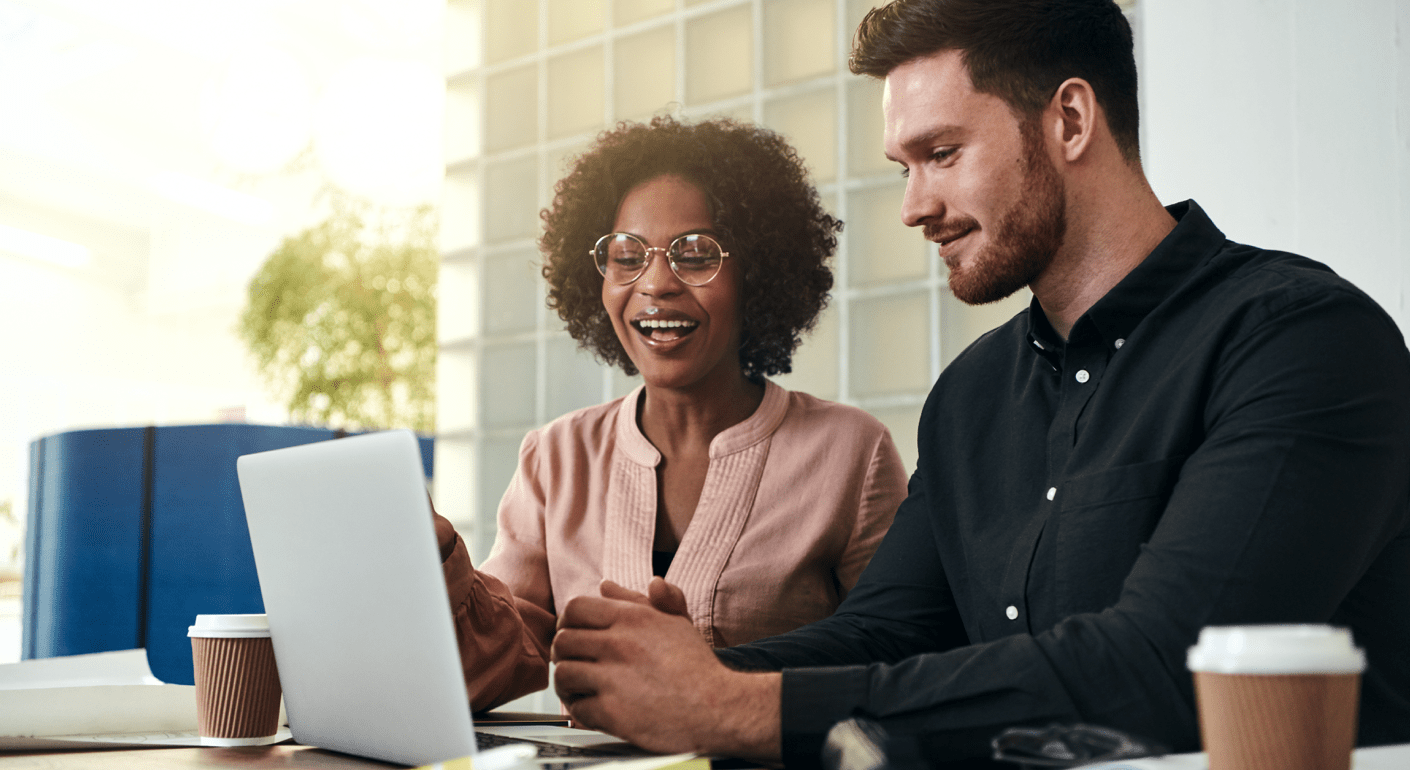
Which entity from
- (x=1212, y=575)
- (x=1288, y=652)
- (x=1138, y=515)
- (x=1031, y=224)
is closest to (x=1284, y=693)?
(x=1288, y=652)

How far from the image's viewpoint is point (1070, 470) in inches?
41.7

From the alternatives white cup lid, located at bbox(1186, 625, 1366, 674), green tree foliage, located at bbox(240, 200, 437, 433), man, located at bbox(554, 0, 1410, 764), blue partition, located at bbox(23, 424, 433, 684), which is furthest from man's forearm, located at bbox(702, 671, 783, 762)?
green tree foliage, located at bbox(240, 200, 437, 433)

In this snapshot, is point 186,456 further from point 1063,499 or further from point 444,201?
point 1063,499

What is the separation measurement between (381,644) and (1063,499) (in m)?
0.65

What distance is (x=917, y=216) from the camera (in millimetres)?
1240

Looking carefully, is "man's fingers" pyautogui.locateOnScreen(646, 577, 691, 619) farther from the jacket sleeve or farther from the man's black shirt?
the jacket sleeve

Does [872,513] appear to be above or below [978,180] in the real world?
below

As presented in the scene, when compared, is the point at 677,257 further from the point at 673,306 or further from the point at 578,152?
the point at 578,152

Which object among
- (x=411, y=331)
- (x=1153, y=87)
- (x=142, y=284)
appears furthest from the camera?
(x=142, y=284)

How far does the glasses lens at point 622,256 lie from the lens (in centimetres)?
162

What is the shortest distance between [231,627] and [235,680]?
53mm

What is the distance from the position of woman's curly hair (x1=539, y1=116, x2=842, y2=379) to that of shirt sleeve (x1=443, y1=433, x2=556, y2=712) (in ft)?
1.47

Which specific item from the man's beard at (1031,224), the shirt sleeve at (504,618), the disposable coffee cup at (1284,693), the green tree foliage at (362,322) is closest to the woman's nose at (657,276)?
the shirt sleeve at (504,618)

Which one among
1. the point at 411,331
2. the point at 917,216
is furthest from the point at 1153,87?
the point at 411,331
